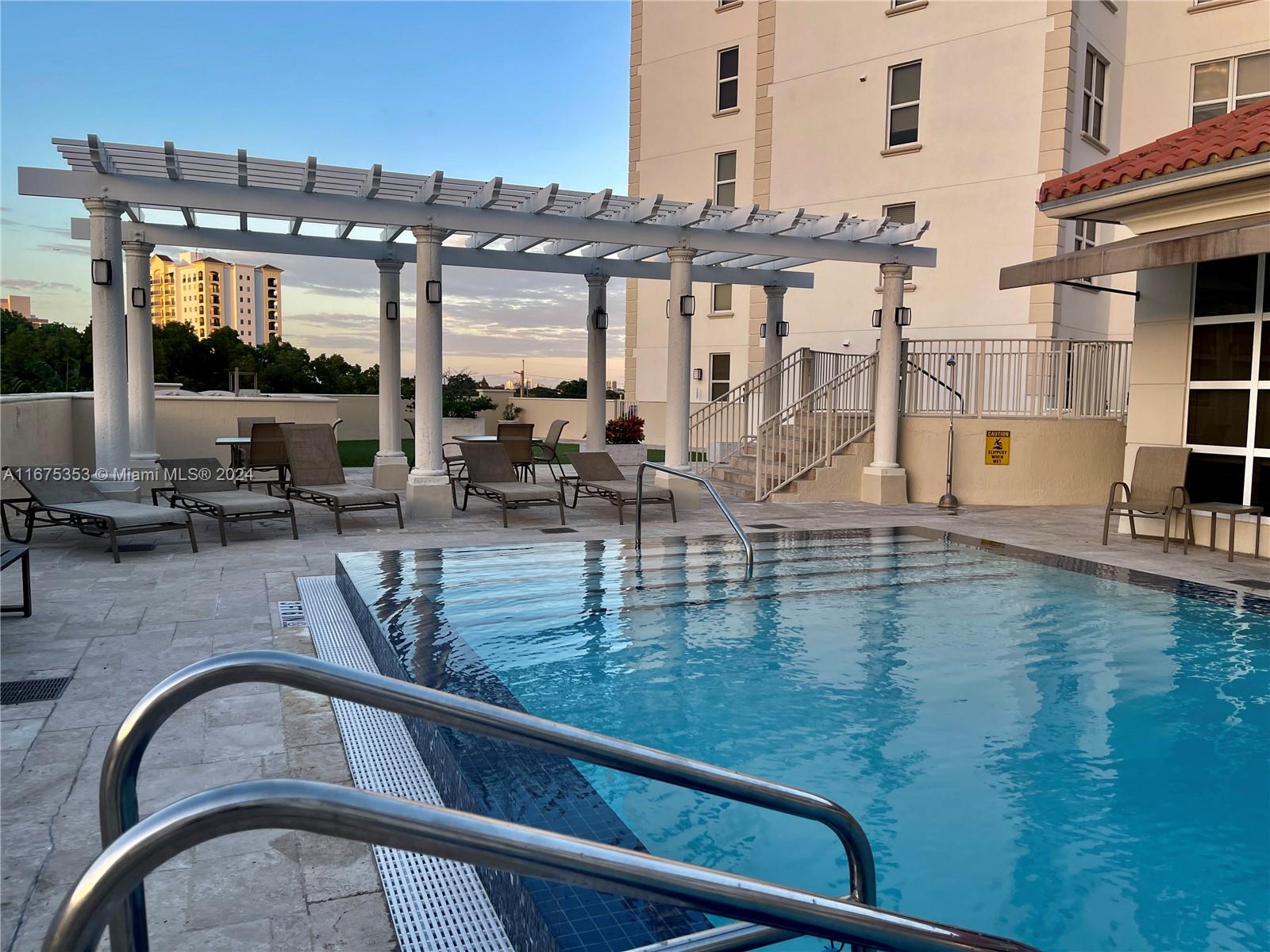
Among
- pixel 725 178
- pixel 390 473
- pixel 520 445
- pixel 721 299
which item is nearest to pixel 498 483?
pixel 390 473

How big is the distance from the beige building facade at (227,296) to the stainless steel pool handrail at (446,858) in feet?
328

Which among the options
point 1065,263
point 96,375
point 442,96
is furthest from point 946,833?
point 442,96

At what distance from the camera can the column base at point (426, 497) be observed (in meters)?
11.3

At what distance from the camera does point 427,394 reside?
1130 cm

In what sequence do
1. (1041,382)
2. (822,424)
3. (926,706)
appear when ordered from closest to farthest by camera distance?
(926,706), (1041,382), (822,424)

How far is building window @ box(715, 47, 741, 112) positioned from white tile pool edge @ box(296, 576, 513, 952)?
2148 centimetres

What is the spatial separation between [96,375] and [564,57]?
44.2 feet

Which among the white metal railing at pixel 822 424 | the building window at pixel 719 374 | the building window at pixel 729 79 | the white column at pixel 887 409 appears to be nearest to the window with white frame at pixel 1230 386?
the white column at pixel 887 409

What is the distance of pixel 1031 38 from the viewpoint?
17.3 metres

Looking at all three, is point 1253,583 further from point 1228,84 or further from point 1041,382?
point 1228,84

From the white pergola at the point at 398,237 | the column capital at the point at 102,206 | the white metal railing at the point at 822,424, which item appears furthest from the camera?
the white metal railing at the point at 822,424

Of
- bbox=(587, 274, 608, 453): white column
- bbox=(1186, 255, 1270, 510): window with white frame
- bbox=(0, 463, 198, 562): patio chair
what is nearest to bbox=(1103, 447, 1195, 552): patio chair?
bbox=(1186, 255, 1270, 510): window with white frame

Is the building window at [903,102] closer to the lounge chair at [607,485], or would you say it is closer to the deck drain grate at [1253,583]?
the lounge chair at [607,485]

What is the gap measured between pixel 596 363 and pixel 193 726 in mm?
12006
